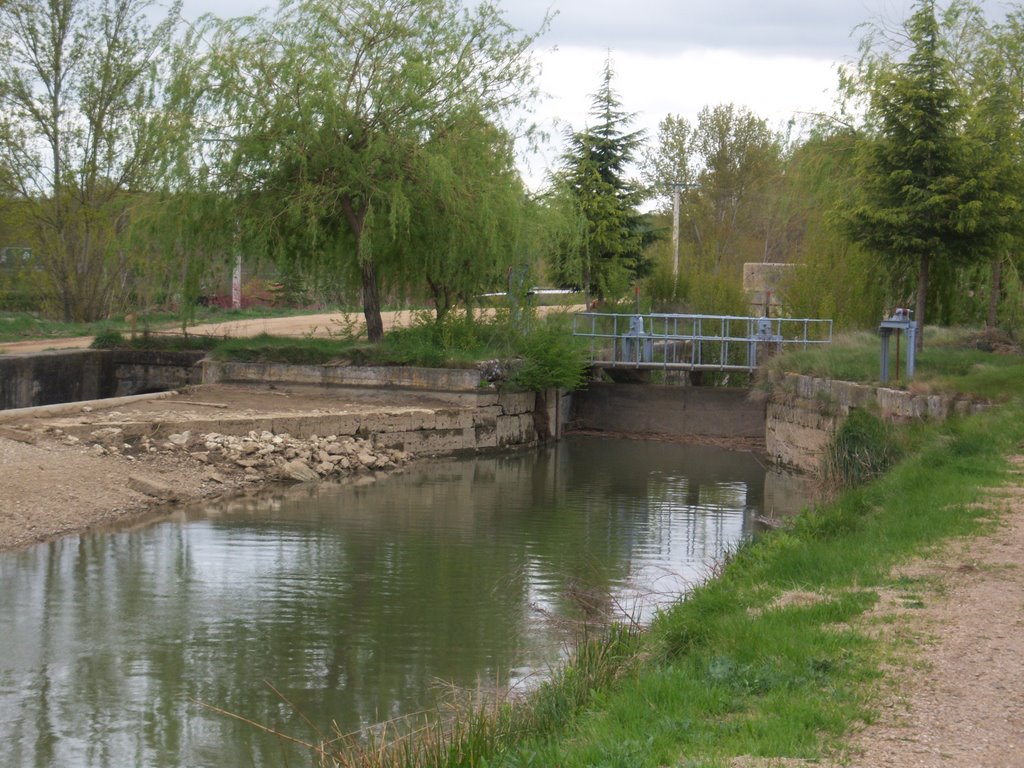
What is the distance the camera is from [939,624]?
7.77m

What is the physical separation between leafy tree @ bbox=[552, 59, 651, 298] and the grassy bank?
2524cm

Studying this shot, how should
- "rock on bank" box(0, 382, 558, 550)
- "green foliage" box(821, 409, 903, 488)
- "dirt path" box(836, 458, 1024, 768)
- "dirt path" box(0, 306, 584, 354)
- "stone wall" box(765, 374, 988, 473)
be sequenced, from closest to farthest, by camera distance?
"dirt path" box(836, 458, 1024, 768), "green foliage" box(821, 409, 903, 488), "rock on bank" box(0, 382, 558, 550), "stone wall" box(765, 374, 988, 473), "dirt path" box(0, 306, 584, 354)

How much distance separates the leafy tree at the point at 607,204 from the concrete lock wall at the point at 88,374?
468 inches

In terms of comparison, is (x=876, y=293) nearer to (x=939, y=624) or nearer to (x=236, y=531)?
(x=236, y=531)

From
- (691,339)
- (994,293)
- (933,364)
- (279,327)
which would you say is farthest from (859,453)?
(279,327)

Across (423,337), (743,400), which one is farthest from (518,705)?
(743,400)

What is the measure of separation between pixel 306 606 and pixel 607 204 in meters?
25.7

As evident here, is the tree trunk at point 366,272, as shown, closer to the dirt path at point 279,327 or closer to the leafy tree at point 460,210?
the leafy tree at point 460,210

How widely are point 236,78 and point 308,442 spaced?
8612 mm

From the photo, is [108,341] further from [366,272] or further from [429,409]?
[429,409]

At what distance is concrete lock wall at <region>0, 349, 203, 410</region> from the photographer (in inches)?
991

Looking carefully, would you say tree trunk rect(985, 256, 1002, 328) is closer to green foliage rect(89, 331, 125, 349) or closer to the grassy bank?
the grassy bank

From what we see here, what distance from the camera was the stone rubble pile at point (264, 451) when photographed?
19328 millimetres

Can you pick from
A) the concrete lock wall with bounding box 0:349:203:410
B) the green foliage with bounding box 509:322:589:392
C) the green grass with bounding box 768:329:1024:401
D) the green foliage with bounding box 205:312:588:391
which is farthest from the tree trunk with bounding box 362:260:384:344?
the green grass with bounding box 768:329:1024:401
